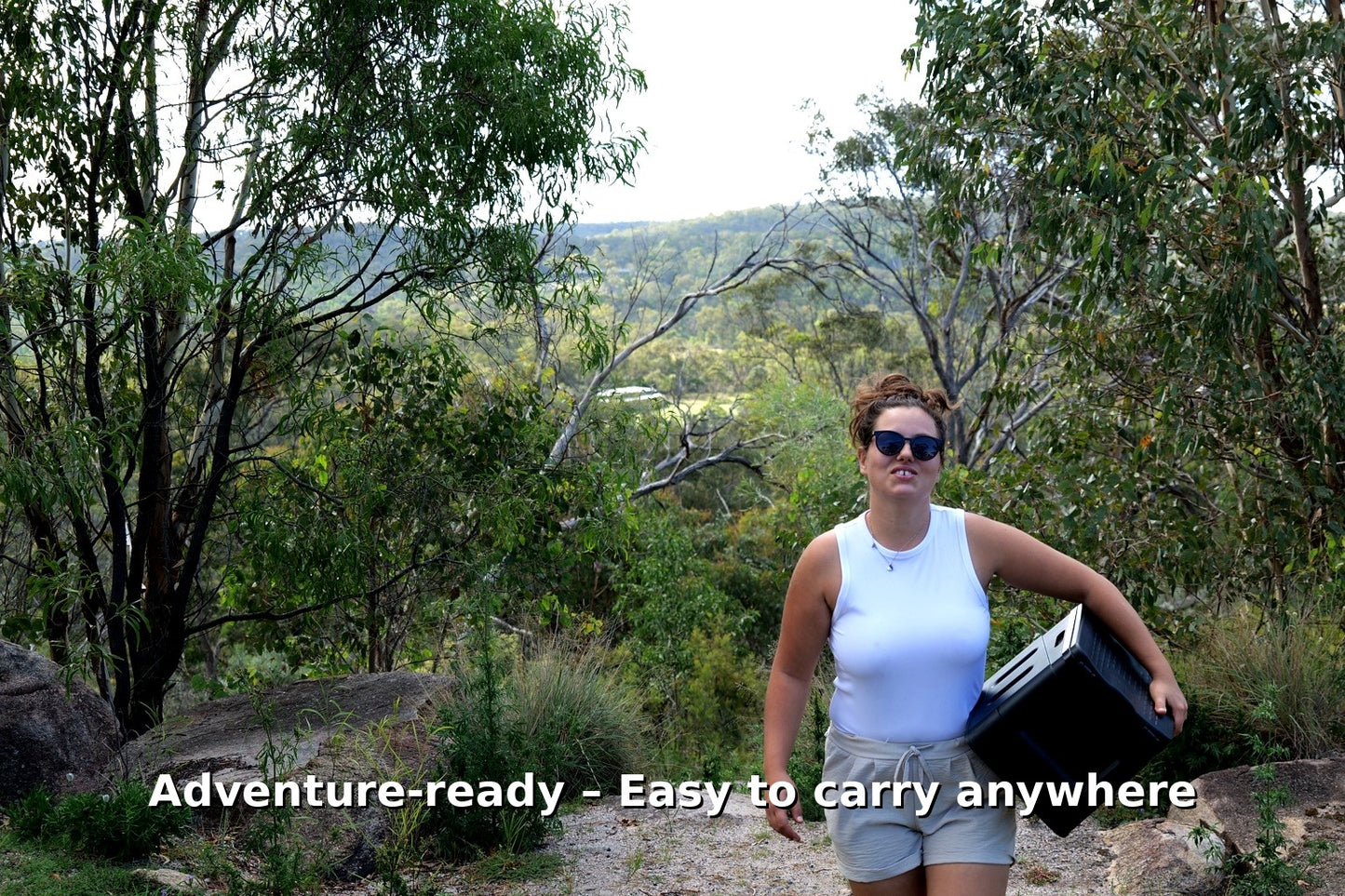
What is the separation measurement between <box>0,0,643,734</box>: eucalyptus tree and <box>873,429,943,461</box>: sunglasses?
3.68m

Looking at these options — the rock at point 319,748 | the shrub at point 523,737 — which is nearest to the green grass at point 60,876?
the rock at point 319,748

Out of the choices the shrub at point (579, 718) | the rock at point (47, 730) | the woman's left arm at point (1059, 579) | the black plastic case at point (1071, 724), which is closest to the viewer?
the black plastic case at point (1071, 724)

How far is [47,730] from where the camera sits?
4918mm

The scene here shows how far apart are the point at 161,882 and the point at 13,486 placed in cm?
155

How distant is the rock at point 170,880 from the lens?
3.87m

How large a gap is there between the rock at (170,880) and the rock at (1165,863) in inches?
132

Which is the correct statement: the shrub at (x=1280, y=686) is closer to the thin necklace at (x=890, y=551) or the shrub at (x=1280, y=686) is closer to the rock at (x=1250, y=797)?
Result: the rock at (x=1250, y=797)

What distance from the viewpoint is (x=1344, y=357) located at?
581cm

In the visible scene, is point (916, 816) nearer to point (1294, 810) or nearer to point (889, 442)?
point (889, 442)

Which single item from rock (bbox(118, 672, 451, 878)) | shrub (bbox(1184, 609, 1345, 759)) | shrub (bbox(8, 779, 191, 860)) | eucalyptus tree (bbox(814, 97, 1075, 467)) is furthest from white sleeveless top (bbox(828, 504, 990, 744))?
eucalyptus tree (bbox(814, 97, 1075, 467))

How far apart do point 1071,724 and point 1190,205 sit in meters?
4.52

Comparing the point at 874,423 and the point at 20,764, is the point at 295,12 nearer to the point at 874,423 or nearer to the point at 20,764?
the point at 20,764

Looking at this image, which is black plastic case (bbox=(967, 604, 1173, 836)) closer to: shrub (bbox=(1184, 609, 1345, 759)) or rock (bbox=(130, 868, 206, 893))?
rock (bbox=(130, 868, 206, 893))

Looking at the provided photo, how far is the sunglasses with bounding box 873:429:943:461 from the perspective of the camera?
2.35m
